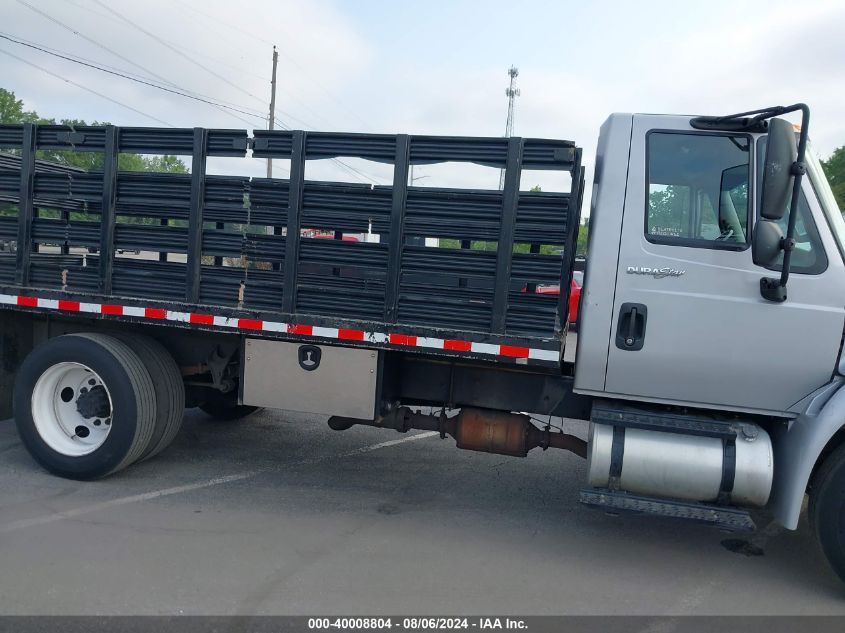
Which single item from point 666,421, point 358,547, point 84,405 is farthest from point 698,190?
point 84,405

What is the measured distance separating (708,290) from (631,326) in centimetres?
49

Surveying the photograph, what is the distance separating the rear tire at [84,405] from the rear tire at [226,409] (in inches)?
45.2

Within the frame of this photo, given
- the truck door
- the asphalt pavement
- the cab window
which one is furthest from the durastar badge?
the asphalt pavement

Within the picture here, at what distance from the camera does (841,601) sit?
3977 millimetres

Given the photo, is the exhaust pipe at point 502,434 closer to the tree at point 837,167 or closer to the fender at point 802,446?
the fender at point 802,446

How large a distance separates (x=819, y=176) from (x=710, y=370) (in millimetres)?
1315

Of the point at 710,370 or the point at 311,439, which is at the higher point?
the point at 710,370

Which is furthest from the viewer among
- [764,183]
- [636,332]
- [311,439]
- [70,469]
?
[311,439]

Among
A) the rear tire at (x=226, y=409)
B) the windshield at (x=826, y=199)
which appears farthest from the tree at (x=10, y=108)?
the windshield at (x=826, y=199)

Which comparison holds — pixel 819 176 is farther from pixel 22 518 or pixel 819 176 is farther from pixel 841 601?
pixel 22 518

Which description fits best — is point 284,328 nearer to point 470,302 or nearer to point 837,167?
point 470,302

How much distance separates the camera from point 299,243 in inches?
186

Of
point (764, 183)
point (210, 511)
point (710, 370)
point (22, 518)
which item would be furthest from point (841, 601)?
point (22, 518)

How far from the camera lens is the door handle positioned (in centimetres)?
417
